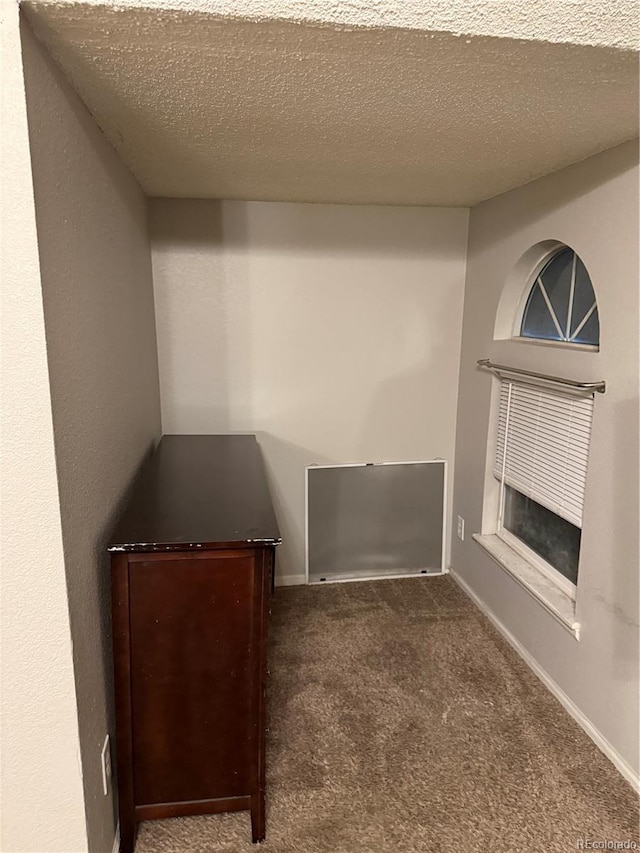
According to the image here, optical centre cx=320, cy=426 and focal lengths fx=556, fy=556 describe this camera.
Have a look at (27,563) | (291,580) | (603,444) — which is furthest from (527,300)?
(27,563)

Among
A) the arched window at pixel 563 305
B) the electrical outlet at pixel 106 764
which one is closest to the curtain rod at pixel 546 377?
the arched window at pixel 563 305

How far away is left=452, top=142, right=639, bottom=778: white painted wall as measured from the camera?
5.93 ft

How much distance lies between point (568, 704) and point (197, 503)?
1.64 meters

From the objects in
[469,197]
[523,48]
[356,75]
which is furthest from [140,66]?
[469,197]

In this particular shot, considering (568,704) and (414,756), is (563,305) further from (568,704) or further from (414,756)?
(414,756)

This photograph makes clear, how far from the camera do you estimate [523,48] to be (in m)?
1.14

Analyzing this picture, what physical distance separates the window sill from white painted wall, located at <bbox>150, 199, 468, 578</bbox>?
67cm

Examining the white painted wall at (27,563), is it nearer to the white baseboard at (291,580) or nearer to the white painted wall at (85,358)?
the white painted wall at (85,358)

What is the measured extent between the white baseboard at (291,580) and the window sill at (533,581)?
1.00m

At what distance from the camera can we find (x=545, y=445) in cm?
233

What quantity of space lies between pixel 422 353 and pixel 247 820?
7.43ft

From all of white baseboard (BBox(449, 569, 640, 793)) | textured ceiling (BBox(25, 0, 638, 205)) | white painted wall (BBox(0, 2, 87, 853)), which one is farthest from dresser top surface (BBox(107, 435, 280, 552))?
white baseboard (BBox(449, 569, 640, 793))

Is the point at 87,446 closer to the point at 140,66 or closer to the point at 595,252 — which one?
the point at 140,66

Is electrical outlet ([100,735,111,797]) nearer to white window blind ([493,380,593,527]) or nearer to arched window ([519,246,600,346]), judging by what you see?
white window blind ([493,380,593,527])
